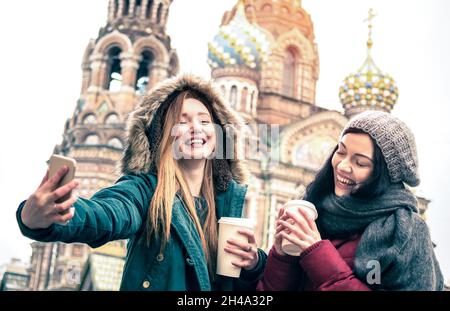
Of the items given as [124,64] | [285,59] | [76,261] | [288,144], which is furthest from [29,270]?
[285,59]

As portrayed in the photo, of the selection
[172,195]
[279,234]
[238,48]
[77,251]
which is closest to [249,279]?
[279,234]

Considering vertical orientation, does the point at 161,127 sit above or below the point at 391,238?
above

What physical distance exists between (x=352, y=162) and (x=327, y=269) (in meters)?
0.36

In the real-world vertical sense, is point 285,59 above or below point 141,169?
above

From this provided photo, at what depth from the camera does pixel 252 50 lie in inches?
705

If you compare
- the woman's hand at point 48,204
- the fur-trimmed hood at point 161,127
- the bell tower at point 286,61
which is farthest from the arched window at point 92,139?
the woman's hand at point 48,204

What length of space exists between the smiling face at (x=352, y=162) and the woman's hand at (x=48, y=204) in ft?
2.81

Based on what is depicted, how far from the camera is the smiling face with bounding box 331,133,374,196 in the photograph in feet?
7.80

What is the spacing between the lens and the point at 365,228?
2.33m

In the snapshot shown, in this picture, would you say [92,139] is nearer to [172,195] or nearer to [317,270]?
[172,195]

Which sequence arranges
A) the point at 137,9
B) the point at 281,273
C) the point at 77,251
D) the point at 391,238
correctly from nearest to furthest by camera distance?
the point at 391,238, the point at 281,273, the point at 77,251, the point at 137,9

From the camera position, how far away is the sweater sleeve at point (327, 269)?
2199 mm
